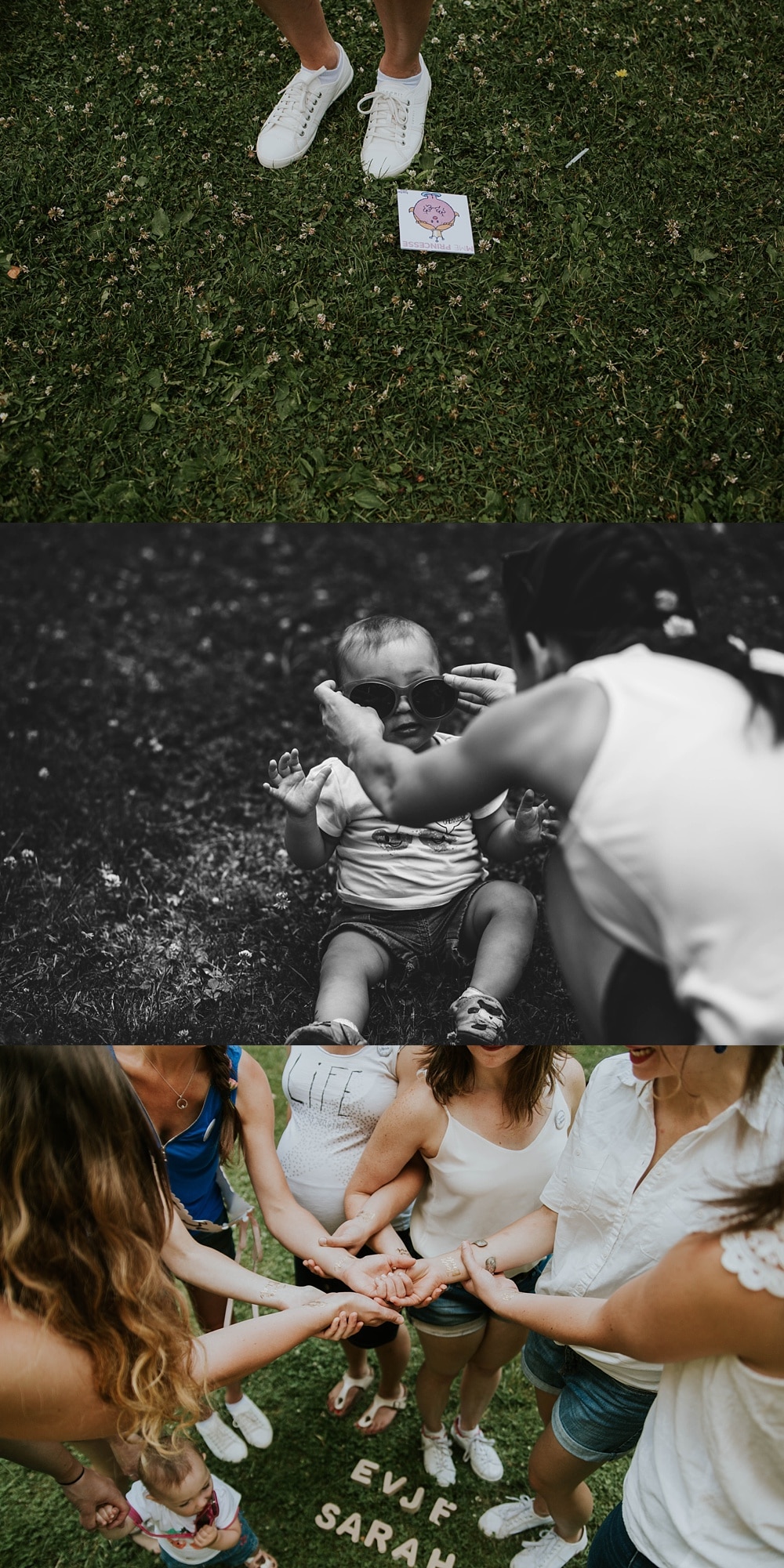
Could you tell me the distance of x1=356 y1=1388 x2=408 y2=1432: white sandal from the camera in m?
1.55

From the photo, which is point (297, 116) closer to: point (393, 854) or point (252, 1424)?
point (393, 854)

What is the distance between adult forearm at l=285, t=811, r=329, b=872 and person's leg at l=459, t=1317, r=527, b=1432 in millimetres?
753

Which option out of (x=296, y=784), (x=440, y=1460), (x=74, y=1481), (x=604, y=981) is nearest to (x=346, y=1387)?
(x=440, y=1460)

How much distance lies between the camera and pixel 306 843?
68.2 inches

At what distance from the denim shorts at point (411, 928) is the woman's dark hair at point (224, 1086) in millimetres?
323

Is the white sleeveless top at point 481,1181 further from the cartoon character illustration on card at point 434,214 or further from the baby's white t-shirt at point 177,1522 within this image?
the cartoon character illustration on card at point 434,214

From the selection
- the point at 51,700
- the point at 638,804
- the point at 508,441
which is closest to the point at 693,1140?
the point at 638,804

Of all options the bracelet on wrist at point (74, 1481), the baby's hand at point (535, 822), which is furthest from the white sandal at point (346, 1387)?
the baby's hand at point (535, 822)

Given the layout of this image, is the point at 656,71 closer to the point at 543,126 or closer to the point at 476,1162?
the point at 543,126

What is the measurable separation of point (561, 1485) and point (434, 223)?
2.86m

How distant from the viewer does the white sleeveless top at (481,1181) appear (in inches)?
50.5

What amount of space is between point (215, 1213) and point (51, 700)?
3.32 feet

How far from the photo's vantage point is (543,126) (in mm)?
2967

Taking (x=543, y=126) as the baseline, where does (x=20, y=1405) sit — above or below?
below
